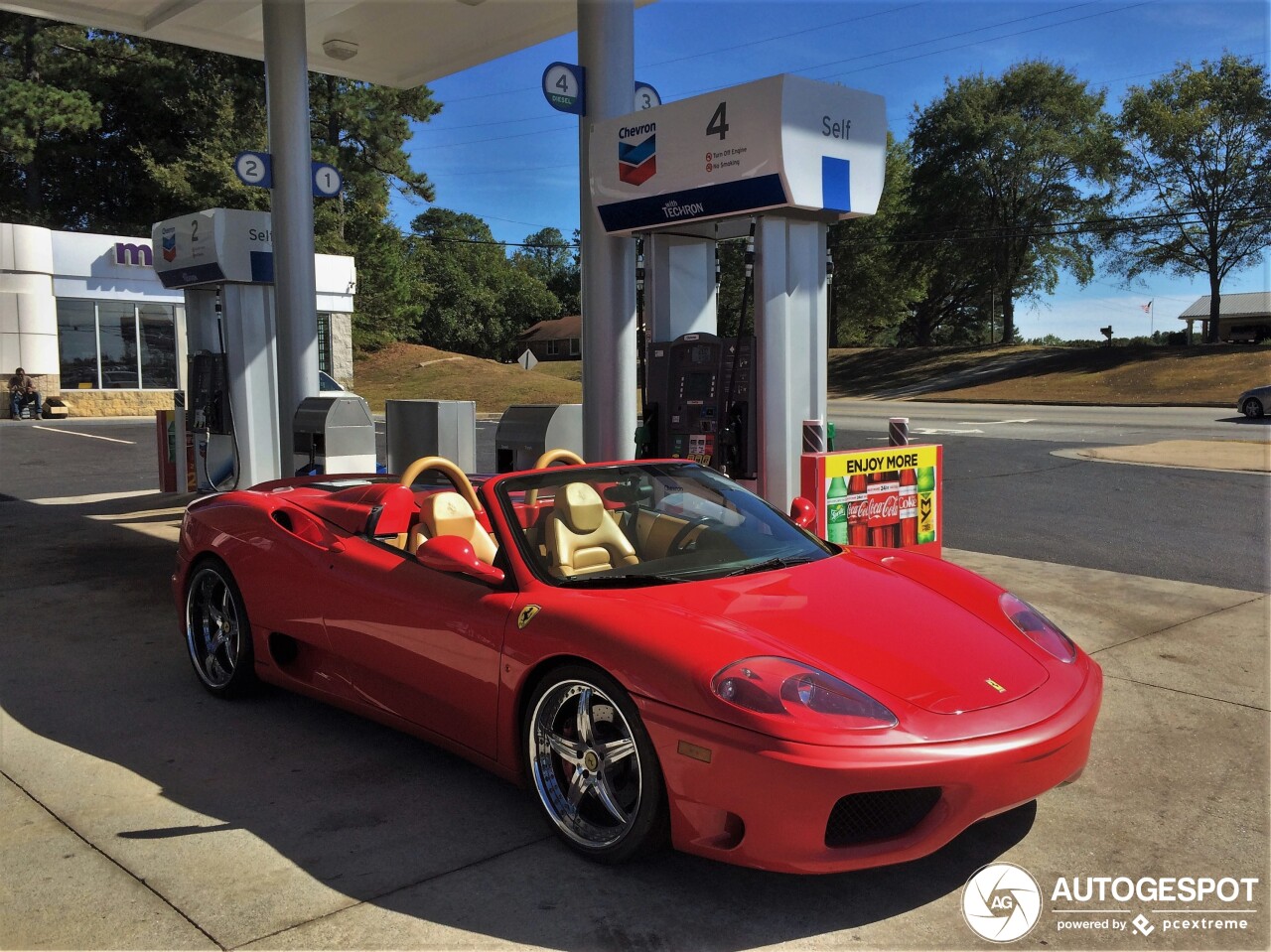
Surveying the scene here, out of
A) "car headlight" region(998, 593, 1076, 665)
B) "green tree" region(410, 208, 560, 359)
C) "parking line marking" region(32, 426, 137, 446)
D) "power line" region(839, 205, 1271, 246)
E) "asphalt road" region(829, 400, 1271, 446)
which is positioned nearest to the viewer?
"car headlight" region(998, 593, 1076, 665)

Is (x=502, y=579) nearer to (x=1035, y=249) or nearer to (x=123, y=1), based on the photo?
(x=123, y=1)

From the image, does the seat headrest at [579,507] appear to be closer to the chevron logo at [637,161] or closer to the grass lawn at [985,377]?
the chevron logo at [637,161]

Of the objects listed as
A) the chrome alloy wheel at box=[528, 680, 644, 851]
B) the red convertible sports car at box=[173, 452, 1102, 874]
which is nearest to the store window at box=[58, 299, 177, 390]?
the red convertible sports car at box=[173, 452, 1102, 874]

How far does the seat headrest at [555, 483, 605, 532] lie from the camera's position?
423cm

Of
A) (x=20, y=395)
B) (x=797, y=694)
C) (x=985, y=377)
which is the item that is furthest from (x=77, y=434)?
(x=985, y=377)

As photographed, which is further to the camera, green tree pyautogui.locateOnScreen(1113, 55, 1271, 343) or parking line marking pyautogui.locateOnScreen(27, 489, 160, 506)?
green tree pyautogui.locateOnScreen(1113, 55, 1271, 343)

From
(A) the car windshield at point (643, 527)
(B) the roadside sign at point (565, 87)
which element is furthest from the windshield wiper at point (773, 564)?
(B) the roadside sign at point (565, 87)

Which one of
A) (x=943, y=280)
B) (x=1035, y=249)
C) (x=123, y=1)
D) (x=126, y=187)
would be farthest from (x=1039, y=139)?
(x=123, y=1)

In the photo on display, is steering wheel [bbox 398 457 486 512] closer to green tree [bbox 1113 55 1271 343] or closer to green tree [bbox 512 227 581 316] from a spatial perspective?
green tree [bbox 1113 55 1271 343]

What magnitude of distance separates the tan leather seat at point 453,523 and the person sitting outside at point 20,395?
96.3 feet

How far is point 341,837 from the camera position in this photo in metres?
3.57

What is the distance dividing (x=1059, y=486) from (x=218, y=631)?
34.9 ft

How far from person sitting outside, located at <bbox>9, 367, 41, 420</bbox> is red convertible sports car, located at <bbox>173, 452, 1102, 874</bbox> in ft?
92.4

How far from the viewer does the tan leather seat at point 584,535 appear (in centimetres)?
412
